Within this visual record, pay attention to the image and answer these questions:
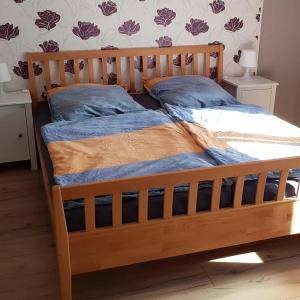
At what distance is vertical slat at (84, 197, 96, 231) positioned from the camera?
1.64m

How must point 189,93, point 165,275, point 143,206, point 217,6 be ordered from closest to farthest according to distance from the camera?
point 143,206 → point 165,275 → point 189,93 → point 217,6

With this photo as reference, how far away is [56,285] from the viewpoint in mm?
1956

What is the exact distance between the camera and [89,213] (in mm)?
1671

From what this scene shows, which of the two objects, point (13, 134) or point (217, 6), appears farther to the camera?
point (217, 6)

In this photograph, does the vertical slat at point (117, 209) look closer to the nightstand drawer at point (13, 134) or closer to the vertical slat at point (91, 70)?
the nightstand drawer at point (13, 134)

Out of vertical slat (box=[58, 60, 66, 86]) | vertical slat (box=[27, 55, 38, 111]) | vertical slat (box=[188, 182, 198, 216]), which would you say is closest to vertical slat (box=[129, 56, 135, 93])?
vertical slat (box=[58, 60, 66, 86])

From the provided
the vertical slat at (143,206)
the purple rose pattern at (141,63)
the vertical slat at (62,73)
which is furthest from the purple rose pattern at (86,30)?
the vertical slat at (143,206)

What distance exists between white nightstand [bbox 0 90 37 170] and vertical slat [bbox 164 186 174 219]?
66.1 inches

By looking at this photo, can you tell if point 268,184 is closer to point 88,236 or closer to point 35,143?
point 88,236

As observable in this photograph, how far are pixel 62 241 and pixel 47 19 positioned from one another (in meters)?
2.18

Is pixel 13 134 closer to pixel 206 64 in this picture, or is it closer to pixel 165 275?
pixel 165 275

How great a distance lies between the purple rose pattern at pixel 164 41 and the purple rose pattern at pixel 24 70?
3.47 feet

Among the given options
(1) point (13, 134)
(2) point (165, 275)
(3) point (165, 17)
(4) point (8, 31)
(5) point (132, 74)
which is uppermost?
(3) point (165, 17)

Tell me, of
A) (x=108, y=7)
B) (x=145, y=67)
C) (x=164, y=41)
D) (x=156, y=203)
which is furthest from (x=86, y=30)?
(x=156, y=203)
